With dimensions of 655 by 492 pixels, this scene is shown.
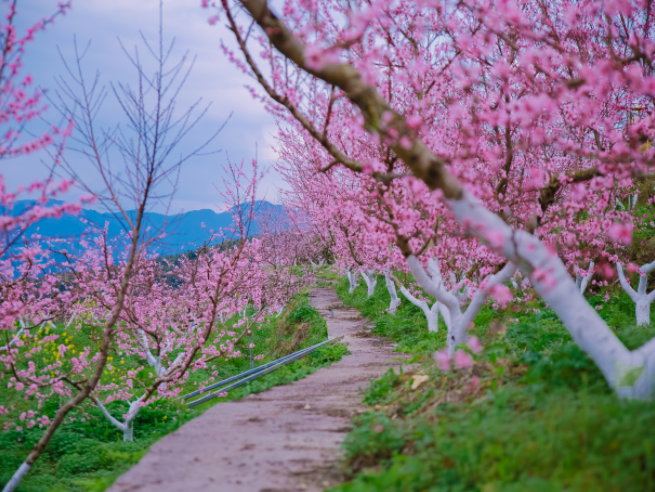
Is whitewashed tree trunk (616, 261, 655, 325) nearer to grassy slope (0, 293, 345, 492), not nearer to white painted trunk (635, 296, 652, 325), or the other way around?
white painted trunk (635, 296, 652, 325)

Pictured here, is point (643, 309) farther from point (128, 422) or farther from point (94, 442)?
point (94, 442)

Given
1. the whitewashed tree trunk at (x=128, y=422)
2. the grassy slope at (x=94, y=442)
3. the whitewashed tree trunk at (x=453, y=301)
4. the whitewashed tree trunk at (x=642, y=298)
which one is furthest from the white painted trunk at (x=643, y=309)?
the whitewashed tree trunk at (x=128, y=422)

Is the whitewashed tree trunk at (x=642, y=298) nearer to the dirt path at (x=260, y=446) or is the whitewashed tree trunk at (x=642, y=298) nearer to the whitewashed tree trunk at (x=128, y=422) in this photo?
the dirt path at (x=260, y=446)

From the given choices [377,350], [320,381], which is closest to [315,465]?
[320,381]

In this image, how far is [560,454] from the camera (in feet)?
9.57

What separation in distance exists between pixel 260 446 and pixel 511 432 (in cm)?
271

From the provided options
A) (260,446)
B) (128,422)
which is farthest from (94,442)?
(260,446)

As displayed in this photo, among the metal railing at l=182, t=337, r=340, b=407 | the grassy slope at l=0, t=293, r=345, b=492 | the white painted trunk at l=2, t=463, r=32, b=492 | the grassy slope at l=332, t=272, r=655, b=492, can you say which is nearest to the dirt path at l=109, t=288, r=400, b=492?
the grassy slope at l=332, t=272, r=655, b=492

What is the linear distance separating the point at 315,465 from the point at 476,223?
9.49ft

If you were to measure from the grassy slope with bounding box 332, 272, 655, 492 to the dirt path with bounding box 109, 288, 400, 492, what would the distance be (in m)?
0.41

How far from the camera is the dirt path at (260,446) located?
387 cm

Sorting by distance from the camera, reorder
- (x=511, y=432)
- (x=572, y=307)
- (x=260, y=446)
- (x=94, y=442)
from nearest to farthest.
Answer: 1. (x=511, y=432)
2. (x=572, y=307)
3. (x=260, y=446)
4. (x=94, y=442)

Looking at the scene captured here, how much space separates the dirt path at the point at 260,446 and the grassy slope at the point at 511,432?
1.34ft

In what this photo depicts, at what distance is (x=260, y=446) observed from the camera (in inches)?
184
